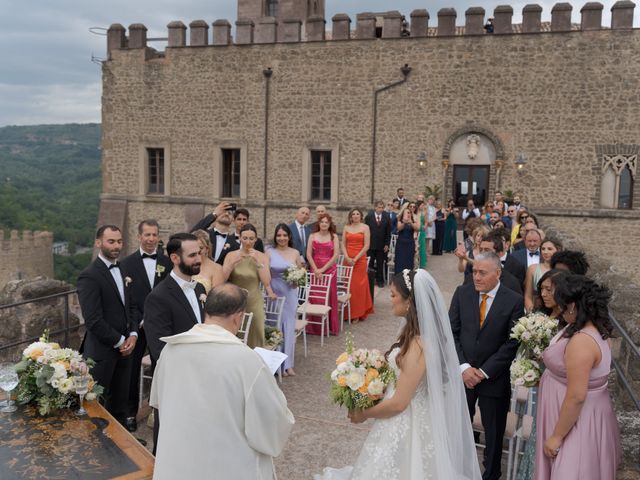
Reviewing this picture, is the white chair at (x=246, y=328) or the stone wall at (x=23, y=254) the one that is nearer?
the white chair at (x=246, y=328)

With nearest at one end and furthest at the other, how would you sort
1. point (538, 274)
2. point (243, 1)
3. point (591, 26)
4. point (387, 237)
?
1. point (538, 274)
2. point (387, 237)
3. point (591, 26)
4. point (243, 1)

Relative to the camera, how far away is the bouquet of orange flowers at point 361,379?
3314 millimetres

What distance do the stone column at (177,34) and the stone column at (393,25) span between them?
24.3 feet

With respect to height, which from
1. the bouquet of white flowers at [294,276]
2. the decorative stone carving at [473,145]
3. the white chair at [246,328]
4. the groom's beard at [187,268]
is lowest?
the white chair at [246,328]

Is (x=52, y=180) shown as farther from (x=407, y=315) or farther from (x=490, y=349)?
(x=407, y=315)

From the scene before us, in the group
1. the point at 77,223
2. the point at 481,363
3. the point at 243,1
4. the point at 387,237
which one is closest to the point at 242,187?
the point at 387,237

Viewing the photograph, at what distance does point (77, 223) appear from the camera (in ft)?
182

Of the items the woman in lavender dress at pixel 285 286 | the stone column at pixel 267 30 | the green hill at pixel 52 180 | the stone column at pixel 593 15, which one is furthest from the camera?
the green hill at pixel 52 180

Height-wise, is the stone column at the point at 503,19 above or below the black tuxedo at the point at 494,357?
above

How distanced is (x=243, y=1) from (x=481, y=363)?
26776mm

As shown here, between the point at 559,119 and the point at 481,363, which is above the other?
the point at 559,119

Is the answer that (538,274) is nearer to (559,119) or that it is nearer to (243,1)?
(559,119)

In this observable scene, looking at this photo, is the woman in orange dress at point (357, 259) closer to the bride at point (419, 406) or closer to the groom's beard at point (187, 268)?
the groom's beard at point (187, 268)

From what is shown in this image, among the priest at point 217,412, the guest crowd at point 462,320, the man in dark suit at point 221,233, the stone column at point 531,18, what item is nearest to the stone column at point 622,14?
the stone column at point 531,18
